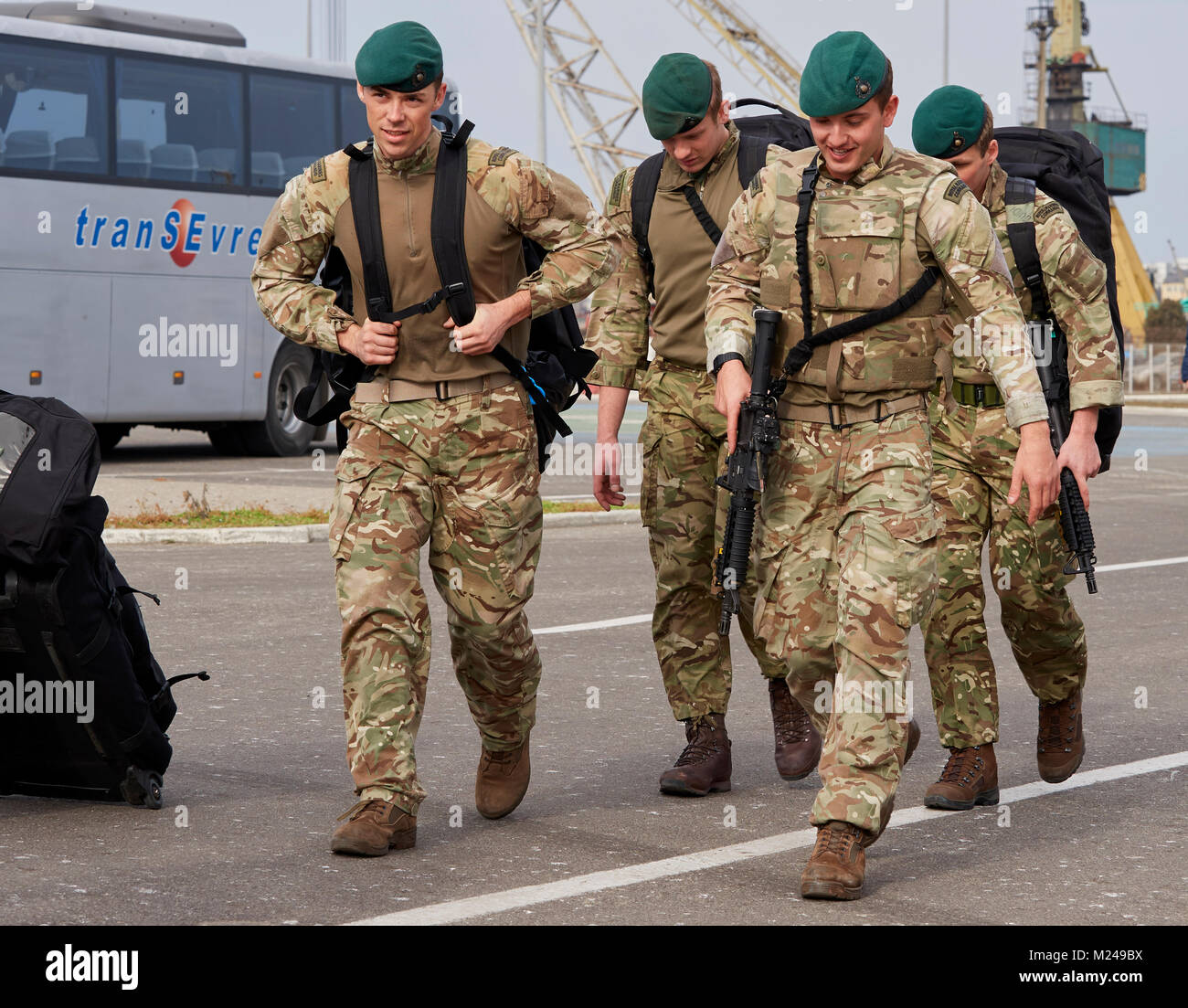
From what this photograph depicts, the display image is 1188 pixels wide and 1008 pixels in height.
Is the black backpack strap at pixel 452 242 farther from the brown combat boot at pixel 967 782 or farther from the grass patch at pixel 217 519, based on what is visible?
the grass patch at pixel 217 519

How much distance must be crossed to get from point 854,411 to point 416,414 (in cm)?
116

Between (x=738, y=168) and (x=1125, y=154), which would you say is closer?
(x=738, y=168)

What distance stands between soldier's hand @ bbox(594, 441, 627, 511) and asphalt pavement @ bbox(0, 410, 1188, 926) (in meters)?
0.89

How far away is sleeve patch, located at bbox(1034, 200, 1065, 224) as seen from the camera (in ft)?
18.3

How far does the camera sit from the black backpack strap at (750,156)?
19.1ft

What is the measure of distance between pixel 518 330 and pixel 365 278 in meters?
0.47

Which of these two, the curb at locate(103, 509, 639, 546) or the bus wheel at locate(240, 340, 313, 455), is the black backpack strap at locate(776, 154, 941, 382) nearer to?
the curb at locate(103, 509, 639, 546)

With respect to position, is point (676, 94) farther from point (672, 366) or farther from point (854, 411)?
point (854, 411)

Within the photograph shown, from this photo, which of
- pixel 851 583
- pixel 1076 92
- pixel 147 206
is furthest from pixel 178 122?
pixel 1076 92

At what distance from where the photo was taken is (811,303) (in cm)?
494

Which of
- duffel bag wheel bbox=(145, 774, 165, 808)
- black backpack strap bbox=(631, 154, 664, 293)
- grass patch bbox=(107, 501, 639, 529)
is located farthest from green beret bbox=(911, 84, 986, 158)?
grass patch bbox=(107, 501, 639, 529)

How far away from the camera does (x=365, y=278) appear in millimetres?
5113
